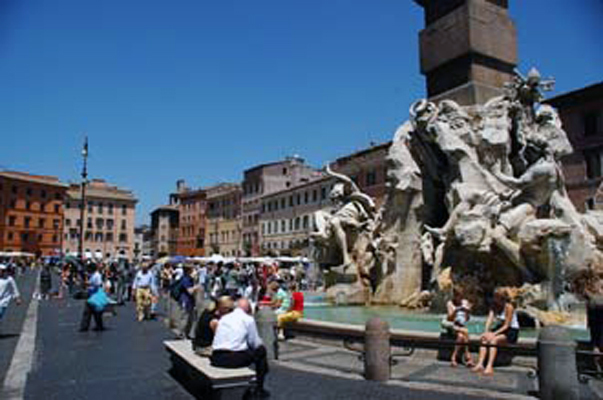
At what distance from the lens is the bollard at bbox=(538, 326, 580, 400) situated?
489 centimetres

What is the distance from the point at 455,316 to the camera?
6.57 metres

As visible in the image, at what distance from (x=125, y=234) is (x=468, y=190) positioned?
92919mm

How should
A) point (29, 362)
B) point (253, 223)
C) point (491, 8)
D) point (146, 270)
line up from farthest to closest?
point (253, 223)
point (146, 270)
point (491, 8)
point (29, 362)

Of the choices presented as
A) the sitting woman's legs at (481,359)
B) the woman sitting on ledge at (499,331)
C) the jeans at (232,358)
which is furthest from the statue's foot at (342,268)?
the jeans at (232,358)

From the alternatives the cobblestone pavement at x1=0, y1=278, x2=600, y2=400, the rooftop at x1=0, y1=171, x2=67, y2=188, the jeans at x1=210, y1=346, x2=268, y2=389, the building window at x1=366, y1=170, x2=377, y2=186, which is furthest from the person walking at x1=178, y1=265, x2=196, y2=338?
the rooftop at x1=0, y1=171, x2=67, y2=188

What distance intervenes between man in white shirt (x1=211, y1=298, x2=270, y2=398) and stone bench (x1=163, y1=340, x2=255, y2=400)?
8cm

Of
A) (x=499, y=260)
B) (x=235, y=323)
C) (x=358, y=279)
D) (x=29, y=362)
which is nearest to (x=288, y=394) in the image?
(x=235, y=323)

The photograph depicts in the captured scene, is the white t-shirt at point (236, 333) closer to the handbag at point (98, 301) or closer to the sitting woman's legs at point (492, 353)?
the sitting woman's legs at point (492, 353)

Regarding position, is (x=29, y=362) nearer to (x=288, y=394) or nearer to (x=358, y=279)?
(x=288, y=394)

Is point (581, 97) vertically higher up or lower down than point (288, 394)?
higher up

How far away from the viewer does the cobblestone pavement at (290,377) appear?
5.54 meters

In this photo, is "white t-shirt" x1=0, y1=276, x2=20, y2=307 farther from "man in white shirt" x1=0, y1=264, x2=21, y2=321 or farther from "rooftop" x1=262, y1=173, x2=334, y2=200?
"rooftop" x1=262, y1=173, x2=334, y2=200

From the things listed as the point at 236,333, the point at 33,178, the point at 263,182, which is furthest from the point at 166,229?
the point at 236,333

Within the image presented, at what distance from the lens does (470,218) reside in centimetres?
934
